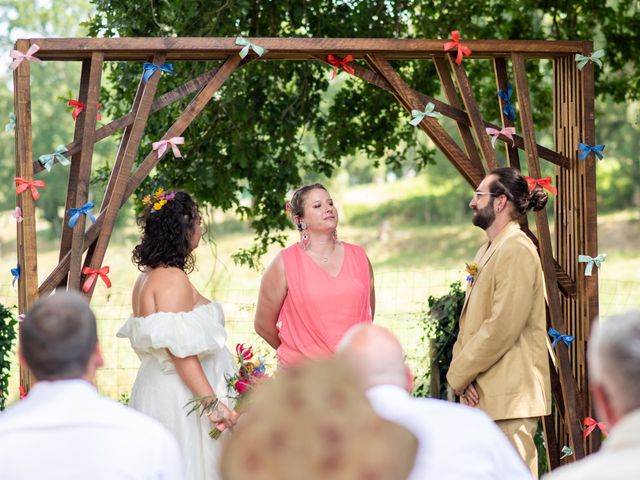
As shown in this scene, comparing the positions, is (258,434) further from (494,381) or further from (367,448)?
(494,381)

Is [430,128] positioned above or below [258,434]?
above

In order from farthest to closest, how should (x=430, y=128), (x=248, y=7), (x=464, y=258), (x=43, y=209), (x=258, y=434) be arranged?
1. (x=43, y=209)
2. (x=464, y=258)
3. (x=248, y=7)
4. (x=430, y=128)
5. (x=258, y=434)

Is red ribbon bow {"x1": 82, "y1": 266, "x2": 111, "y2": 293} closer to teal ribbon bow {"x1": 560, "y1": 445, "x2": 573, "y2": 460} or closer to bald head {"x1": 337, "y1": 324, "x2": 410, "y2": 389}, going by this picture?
teal ribbon bow {"x1": 560, "y1": 445, "x2": 573, "y2": 460}

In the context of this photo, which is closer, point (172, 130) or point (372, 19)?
point (172, 130)

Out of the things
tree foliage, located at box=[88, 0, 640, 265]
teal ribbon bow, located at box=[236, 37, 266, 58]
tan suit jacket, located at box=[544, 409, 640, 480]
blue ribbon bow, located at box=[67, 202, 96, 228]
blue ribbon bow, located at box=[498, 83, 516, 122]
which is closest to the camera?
tan suit jacket, located at box=[544, 409, 640, 480]

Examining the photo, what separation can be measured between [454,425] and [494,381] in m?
2.76

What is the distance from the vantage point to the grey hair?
6.99 feet

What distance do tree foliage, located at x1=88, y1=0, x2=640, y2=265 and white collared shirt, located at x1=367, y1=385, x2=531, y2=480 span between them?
6.23 metres

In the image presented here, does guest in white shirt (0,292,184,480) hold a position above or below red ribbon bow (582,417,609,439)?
above

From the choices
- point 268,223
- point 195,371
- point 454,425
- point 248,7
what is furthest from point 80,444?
point 268,223

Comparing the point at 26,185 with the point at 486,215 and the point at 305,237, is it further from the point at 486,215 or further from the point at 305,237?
the point at 486,215

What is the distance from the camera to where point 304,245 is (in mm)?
5309

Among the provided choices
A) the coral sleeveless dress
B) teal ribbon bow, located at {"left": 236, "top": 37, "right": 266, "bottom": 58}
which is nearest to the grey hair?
the coral sleeveless dress

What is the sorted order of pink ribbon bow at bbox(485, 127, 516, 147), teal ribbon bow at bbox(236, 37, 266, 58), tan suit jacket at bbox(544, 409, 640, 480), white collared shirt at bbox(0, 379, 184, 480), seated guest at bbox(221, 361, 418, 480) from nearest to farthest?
1. seated guest at bbox(221, 361, 418, 480)
2. tan suit jacket at bbox(544, 409, 640, 480)
3. white collared shirt at bbox(0, 379, 184, 480)
4. teal ribbon bow at bbox(236, 37, 266, 58)
5. pink ribbon bow at bbox(485, 127, 516, 147)
